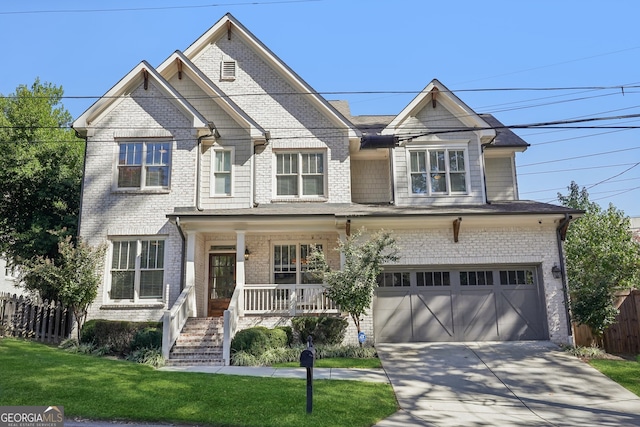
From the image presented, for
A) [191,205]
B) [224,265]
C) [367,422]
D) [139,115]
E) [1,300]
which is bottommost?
[367,422]

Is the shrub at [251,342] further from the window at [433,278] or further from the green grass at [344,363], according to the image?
the window at [433,278]

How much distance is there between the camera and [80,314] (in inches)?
581

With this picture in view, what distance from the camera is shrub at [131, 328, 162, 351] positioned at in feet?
43.0

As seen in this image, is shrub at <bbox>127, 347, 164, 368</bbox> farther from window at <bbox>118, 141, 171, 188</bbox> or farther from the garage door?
the garage door

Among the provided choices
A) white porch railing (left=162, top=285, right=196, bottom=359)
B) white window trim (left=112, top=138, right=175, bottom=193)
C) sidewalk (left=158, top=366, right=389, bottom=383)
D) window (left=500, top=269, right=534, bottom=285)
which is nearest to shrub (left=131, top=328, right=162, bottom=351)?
white porch railing (left=162, top=285, right=196, bottom=359)

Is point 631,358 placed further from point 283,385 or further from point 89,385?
point 89,385

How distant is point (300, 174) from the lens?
1727cm

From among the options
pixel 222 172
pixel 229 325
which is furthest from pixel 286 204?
pixel 229 325

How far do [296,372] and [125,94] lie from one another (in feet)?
37.3

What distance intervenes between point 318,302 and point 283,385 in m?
5.45

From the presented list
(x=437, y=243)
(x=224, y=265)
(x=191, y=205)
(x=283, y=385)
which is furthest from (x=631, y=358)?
(x=191, y=205)

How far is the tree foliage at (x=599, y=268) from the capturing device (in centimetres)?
1341

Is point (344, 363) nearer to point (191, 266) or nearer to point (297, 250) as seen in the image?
point (297, 250)

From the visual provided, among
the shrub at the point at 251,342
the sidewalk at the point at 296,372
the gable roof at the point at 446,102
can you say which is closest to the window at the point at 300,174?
the gable roof at the point at 446,102
